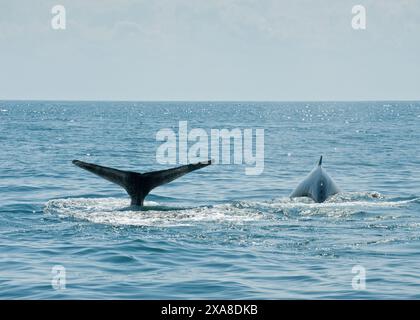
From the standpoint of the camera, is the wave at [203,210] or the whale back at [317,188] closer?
the wave at [203,210]

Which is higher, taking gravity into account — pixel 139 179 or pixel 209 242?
pixel 139 179

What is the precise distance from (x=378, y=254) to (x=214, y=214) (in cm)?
622

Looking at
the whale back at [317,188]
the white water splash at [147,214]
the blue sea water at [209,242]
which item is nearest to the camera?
the blue sea water at [209,242]

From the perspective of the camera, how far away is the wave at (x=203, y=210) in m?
20.9

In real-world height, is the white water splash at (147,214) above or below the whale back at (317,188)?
below

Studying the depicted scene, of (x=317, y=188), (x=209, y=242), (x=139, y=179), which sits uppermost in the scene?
(x=139, y=179)

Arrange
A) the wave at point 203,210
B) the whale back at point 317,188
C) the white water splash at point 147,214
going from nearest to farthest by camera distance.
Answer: the white water splash at point 147,214 → the wave at point 203,210 → the whale back at point 317,188

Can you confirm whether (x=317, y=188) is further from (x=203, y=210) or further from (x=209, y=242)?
(x=209, y=242)

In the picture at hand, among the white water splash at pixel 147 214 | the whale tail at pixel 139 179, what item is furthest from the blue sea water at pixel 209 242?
the whale tail at pixel 139 179

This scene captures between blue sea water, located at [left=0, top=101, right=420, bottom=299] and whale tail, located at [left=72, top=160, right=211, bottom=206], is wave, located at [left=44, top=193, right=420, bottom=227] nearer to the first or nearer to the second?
blue sea water, located at [left=0, top=101, right=420, bottom=299]

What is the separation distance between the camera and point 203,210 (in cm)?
2278

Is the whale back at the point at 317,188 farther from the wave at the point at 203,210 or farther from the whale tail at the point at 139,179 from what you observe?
the whale tail at the point at 139,179

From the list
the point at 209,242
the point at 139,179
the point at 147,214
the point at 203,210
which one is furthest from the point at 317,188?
the point at 209,242

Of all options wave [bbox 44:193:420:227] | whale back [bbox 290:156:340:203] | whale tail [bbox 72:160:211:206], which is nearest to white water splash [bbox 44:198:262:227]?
wave [bbox 44:193:420:227]
